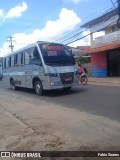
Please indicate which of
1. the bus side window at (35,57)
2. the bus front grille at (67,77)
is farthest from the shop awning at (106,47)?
the bus side window at (35,57)

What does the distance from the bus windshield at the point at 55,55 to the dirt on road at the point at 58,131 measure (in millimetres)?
5619

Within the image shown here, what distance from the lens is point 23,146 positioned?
7.12 metres

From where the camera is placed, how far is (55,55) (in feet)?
56.9

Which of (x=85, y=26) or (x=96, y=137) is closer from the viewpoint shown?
(x=96, y=137)

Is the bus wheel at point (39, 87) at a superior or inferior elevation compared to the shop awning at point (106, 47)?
inferior

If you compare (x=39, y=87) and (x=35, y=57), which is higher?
(x=35, y=57)

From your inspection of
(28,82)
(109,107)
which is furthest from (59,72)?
(109,107)

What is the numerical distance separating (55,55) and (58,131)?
30.6 ft

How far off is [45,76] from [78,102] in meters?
3.61

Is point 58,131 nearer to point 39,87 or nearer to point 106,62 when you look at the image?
point 39,87

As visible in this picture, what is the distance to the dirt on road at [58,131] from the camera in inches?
273

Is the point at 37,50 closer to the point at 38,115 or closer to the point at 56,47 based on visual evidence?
the point at 56,47

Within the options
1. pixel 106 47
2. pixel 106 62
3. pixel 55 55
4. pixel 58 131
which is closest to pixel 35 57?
pixel 55 55

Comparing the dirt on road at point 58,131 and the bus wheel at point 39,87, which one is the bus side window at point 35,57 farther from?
the dirt on road at point 58,131
